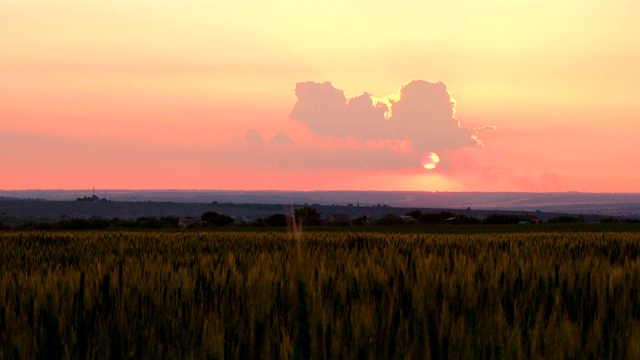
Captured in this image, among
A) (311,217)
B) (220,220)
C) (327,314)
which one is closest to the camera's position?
(327,314)

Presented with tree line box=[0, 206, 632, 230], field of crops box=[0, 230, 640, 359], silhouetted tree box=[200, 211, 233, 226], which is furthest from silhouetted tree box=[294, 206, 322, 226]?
field of crops box=[0, 230, 640, 359]

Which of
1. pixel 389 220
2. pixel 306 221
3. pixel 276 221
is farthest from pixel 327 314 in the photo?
pixel 306 221

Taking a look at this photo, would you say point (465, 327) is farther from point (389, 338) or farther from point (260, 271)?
point (260, 271)

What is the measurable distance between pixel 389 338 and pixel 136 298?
1.56 meters

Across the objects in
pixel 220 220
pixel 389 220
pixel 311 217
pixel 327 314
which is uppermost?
pixel 327 314

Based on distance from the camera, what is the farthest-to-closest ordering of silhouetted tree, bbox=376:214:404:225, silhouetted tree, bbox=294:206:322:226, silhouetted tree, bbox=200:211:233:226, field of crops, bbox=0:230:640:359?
silhouetted tree, bbox=200:211:233:226 < silhouetted tree, bbox=294:206:322:226 < silhouetted tree, bbox=376:214:404:225 < field of crops, bbox=0:230:640:359

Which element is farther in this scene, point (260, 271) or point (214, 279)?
point (260, 271)

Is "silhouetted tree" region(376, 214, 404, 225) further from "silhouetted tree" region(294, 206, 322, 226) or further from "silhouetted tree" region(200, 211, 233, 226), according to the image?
"silhouetted tree" region(200, 211, 233, 226)

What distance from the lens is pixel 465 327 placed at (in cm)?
309

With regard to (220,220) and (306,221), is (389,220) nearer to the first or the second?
(306,221)

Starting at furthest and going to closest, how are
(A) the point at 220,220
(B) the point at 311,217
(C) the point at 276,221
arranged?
(A) the point at 220,220 → (B) the point at 311,217 → (C) the point at 276,221

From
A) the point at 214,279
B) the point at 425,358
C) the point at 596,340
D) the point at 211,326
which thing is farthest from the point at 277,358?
the point at 214,279

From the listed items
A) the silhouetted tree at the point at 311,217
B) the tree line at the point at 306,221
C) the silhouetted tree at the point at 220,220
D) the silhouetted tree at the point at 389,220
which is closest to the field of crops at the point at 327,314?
the tree line at the point at 306,221

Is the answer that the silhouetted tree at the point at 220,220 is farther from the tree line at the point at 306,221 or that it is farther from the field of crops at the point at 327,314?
the field of crops at the point at 327,314
